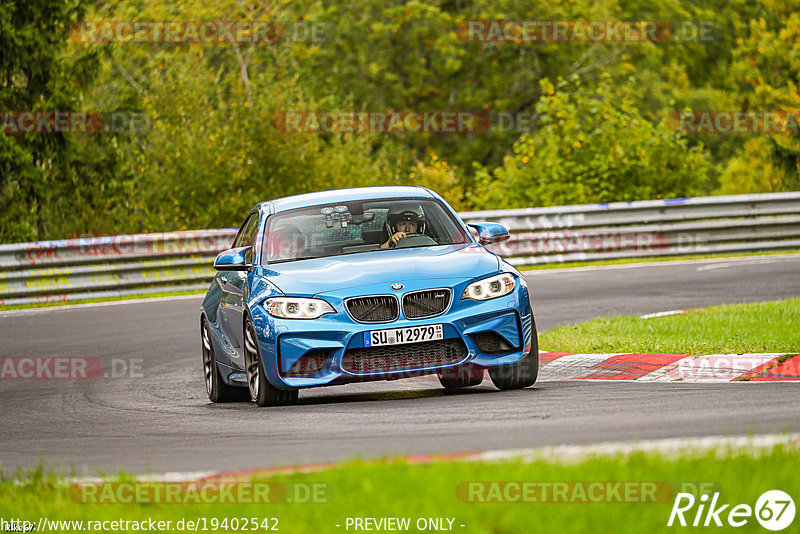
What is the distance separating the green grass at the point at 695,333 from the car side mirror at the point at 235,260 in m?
2.95

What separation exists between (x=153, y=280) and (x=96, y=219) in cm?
448

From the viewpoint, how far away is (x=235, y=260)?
1034 centimetres

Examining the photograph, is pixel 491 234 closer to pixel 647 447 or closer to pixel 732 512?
pixel 647 447

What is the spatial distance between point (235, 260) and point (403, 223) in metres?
1.36

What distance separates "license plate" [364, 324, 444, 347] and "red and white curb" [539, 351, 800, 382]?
197cm

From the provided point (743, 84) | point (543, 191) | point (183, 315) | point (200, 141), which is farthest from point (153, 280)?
point (743, 84)

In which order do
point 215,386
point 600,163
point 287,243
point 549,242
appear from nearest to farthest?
point 287,243 → point 215,386 → point 549,242 → point 600,163

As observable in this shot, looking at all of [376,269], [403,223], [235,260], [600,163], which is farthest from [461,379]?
[600,163]

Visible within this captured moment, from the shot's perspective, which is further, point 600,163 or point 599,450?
point 600,163

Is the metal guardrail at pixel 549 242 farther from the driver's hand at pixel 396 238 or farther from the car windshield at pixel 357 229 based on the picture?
the driver's hand at pixel 396 238

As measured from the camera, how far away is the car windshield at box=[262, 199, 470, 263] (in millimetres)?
10242

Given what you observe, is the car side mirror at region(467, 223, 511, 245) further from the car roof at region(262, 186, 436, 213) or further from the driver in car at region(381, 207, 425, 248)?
the car roof at region(262, 186, 436, 213)

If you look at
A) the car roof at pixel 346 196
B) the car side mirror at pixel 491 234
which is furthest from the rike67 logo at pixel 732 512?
the car roof at pixel 346 196

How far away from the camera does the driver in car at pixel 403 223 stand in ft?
33.9
